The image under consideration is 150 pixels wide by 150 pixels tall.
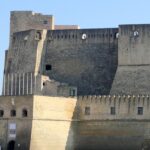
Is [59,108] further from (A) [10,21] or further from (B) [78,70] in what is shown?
(A) [10,21]

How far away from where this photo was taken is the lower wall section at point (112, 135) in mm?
46094

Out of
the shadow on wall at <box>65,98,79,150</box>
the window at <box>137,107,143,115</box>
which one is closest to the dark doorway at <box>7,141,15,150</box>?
the shadow on wall at <box>65,98,79,150</box>

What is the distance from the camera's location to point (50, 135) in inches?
1807

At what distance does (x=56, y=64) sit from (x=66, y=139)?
9350 mm

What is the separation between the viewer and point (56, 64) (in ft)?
181

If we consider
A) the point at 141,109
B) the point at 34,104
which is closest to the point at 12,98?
the point at 34,104

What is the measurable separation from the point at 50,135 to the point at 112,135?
415cm

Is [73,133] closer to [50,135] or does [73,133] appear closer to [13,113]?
[50,135]

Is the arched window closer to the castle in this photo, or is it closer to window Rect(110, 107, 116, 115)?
the castle

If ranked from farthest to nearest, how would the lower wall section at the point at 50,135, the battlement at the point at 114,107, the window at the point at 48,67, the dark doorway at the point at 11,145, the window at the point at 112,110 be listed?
the window at the point at 48,67 → the window at the point at 112,110 → the battlement at the point at 114,107 → the dark doorway at the point at 11,145 → the lower wall section at the point at 50,135

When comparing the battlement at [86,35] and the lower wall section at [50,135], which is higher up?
the battlement at [86,35]

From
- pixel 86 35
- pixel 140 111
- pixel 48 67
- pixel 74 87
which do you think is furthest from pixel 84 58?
pixel 140 111

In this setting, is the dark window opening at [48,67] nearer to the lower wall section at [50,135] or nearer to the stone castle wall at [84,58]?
the stone castle wall at [84,58]

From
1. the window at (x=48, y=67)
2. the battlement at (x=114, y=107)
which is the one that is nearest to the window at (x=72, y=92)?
the window at (x=48, y=67)
